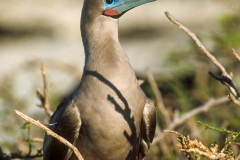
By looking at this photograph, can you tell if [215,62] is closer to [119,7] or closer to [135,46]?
[119,7]

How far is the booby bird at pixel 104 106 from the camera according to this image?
492 centimetres

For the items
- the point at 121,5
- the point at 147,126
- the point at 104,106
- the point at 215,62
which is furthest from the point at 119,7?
the point at 215,62

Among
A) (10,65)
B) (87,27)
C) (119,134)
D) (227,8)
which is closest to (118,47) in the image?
(87,27)

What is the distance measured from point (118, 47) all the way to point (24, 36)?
5841 mm

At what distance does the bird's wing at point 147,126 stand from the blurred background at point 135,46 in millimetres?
1943

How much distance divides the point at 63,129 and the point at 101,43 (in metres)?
0.62

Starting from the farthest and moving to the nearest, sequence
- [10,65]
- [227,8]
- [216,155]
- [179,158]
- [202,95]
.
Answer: [10,65], [227,8], [202,95], [179,158], [216,155]

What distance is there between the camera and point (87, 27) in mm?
5262

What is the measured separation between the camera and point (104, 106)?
489 centimetres

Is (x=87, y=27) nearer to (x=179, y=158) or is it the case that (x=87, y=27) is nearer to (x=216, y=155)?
(x=179, y=158)

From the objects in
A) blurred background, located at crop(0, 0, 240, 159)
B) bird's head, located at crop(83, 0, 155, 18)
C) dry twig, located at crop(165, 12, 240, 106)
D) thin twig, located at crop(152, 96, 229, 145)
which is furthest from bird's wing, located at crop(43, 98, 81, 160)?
blurred background, located at crop(0, 0, 240, 159)

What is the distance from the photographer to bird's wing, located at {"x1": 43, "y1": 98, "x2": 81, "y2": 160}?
5.02 meters

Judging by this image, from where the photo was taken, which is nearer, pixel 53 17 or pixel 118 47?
pixel 118 47

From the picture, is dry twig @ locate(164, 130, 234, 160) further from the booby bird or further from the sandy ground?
the sandy ground
